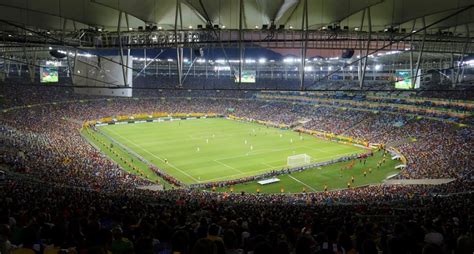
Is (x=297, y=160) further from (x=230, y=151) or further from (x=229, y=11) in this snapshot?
(x=229, y=11)

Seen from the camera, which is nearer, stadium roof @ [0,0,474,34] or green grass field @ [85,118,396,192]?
stadium roof @ [0,0,474,34]

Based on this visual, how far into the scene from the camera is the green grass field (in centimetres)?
3294

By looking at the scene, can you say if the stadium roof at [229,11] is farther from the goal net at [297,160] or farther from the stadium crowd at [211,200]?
the goal net at [297,160]

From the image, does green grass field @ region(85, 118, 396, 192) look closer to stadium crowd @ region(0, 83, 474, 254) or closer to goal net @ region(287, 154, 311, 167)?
goal net @ region(287, 154, 311, 167)

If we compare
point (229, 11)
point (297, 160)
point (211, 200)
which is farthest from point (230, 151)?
point (229, 11)

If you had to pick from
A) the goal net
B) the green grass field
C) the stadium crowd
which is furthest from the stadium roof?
the goal net

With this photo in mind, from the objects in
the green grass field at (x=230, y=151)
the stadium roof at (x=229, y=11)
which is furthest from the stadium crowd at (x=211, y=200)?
the stadium roof at (x=229, y=11)

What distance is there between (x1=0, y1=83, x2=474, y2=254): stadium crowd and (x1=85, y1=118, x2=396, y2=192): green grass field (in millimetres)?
4814

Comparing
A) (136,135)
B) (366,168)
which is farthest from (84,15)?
(136,135)

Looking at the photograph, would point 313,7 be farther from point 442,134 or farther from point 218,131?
point 218,131

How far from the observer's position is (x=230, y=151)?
1743 inches

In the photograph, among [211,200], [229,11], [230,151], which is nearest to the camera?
[211,200]

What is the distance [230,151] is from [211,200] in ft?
86.0

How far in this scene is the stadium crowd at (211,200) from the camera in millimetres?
5633
